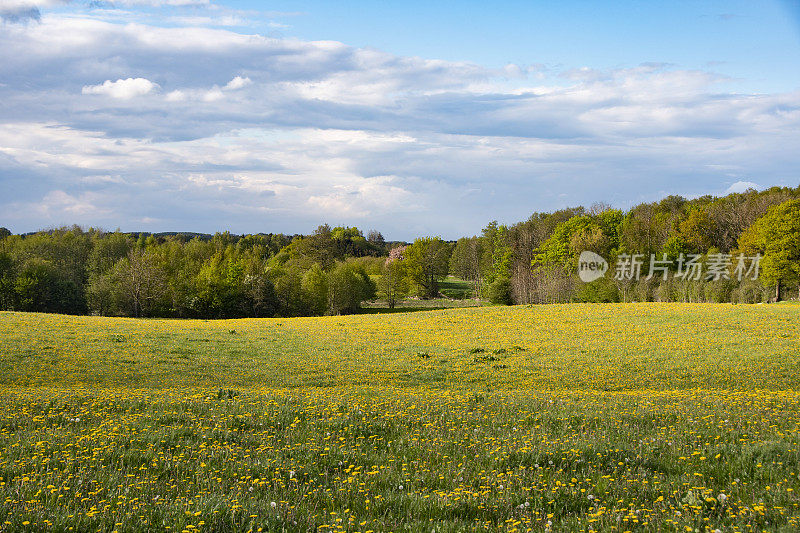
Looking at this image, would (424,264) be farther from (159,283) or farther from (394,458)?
(394,458)

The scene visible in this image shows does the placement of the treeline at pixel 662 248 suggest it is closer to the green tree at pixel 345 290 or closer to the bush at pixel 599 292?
the bush at pixel 599 292

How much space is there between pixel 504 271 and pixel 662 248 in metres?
25.8

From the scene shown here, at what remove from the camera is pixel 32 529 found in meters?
5.62

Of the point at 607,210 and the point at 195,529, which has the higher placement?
the point at 607,210

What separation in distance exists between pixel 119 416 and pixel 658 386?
63.7 ft

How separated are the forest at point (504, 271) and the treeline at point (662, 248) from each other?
0.17 meters

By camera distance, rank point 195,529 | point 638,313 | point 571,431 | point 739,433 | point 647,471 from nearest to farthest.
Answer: point 195,529 → point 647,471 → point 739,433 → point 571,431 → point 638,313

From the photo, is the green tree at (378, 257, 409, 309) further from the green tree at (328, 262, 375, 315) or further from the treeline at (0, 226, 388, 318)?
the green tree at (328, 262, 375, 315)

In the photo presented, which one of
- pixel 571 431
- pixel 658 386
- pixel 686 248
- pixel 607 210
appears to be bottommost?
pixel 658 386

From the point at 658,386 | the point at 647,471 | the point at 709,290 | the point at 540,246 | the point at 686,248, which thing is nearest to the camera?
the point at 647,471

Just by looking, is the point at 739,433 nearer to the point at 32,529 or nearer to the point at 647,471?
the point at 647,471

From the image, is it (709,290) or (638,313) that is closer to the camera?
(638,313)

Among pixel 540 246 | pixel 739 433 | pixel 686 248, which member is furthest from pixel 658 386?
pixel 540 246

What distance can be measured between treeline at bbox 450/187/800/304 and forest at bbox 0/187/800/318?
0.56 feet
